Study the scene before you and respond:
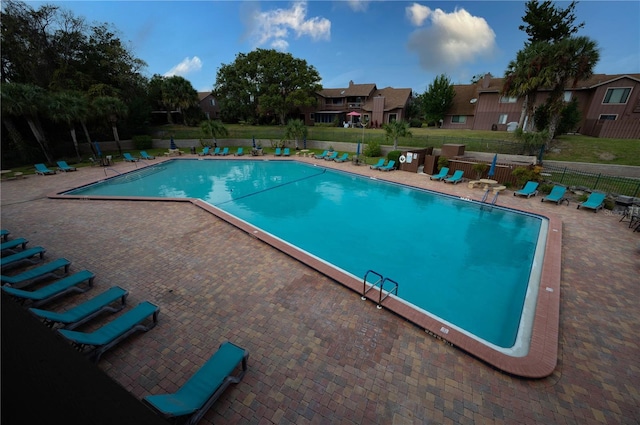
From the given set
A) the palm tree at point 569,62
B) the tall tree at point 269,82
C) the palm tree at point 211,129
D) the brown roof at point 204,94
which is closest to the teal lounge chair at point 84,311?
the palm tree at point 211,129

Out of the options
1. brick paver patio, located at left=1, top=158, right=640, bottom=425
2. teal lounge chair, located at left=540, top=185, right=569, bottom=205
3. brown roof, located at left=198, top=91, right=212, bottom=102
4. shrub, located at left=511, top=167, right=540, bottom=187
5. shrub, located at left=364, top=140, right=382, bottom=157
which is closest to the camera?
brick paver patio, located at left=1, top=158, right=640, bottom=425

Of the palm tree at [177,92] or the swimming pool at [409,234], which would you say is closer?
the swimming pool at [409,234]

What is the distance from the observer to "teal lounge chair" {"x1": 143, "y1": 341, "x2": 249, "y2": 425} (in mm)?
3473

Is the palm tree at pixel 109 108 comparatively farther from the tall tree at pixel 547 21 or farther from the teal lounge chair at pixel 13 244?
the tall tree at pixel 547 21

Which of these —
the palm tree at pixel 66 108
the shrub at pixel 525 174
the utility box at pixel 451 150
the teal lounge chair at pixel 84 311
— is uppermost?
the palm tree at pixel 66 108

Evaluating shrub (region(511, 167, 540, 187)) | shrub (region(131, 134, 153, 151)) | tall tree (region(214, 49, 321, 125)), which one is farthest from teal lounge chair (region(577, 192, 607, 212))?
shrub (region(131, 134, 153, 151))

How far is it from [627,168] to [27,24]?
50.7 m

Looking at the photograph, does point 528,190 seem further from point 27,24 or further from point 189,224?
point 27,24

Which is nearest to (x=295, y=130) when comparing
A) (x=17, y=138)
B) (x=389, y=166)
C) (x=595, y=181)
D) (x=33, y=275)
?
(x=389, y=166)

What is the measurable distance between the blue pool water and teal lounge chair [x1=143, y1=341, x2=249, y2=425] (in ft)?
14.9

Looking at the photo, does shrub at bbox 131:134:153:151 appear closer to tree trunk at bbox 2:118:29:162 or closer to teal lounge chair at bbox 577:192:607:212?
tree trunk at bbox 2:118:29:162

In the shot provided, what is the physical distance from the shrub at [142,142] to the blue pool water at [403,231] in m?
12.3

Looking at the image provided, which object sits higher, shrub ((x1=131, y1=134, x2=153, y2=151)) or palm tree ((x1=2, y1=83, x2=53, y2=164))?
palm tree ((x1=2, y1=83, x2=53, y2=164))

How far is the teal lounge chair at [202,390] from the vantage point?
11.4ft
